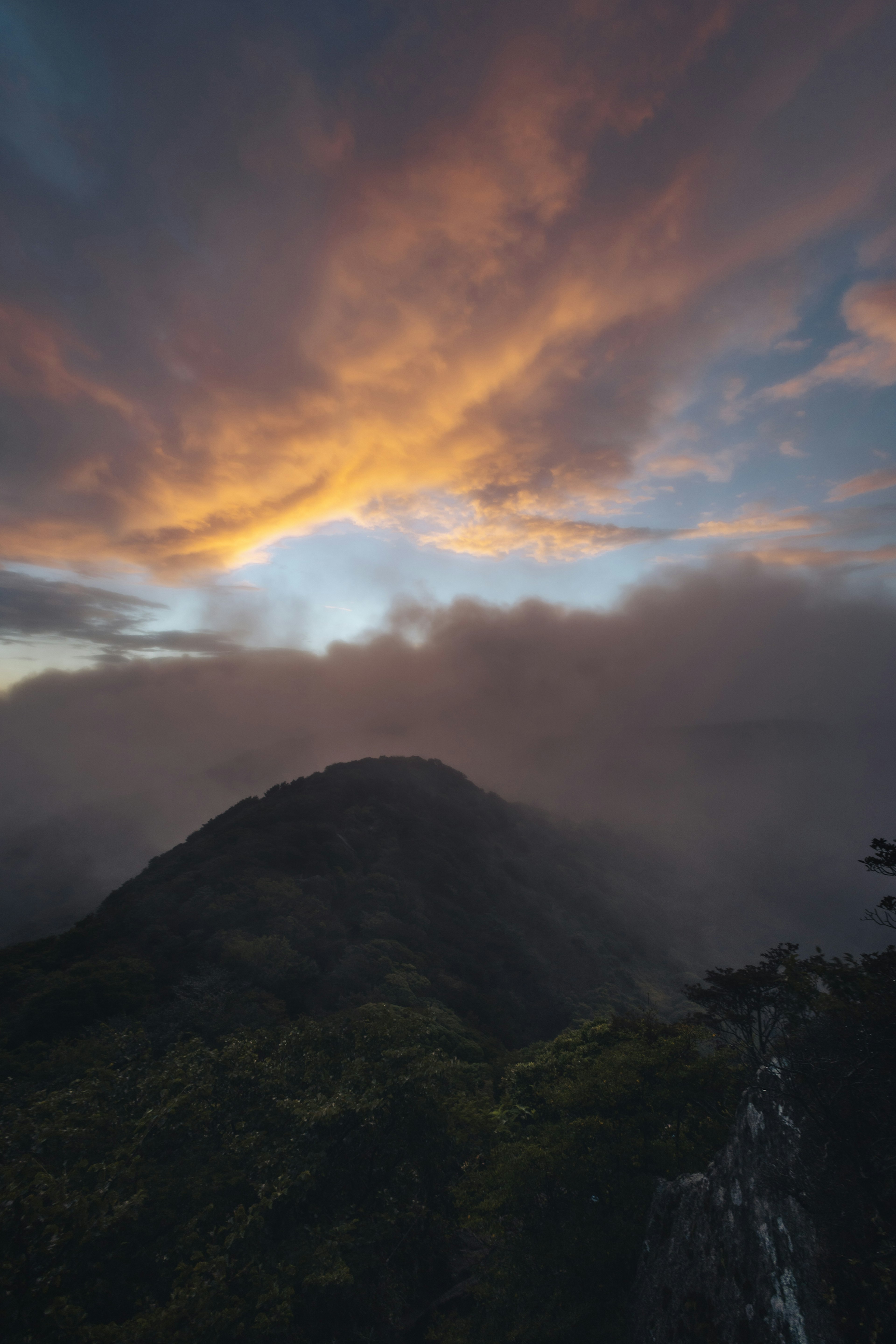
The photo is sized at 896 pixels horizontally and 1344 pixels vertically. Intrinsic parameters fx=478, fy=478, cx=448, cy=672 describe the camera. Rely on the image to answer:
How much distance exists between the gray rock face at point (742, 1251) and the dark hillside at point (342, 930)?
2380 cm

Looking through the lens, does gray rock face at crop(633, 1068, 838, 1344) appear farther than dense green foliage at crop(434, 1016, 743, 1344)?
No

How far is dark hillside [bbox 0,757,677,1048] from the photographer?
30.8 m

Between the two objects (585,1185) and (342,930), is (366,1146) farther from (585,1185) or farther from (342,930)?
(342,930)

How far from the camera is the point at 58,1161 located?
1455 cm

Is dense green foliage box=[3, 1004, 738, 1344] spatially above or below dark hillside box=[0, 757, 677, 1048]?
above

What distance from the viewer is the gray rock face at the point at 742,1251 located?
10.4m

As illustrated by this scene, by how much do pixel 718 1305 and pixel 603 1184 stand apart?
5.88 metres

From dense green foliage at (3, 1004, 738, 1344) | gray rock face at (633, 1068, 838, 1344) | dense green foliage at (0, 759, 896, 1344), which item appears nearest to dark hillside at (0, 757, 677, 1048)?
dense green foliage at (0, 759, 896, 1344)

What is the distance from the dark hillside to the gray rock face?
78.1ft

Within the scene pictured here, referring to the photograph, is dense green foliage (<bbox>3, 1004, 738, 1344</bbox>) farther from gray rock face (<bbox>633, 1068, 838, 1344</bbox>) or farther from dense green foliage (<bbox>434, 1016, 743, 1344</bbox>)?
gray rock face (<bbox>633, 1068, 838, 1344</bbox>)

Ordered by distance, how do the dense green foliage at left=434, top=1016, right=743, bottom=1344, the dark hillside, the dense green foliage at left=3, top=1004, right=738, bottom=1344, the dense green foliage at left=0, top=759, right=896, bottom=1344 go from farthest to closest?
the dark hillside < the dense green foliage at left=434, top=1016, right=743, bottom=1344 < the dense green foliage at left=3, top=1004, right=738, bottom=1344 < the dense green foliage at left=0, top=759, right=896, bottom=1344

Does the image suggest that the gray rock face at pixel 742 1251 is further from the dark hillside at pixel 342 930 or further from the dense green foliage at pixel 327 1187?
the dark hillside at pixel 342 930

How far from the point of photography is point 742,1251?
12023mm

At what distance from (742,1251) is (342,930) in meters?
40.2
